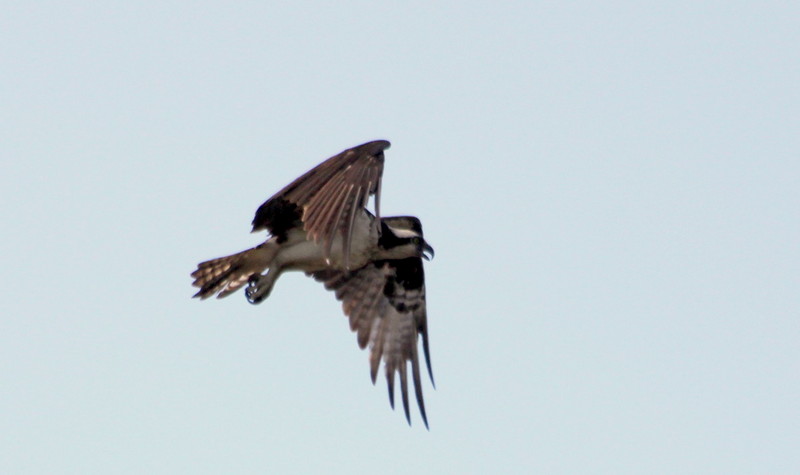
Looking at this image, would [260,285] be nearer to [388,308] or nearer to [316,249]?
[316,249]

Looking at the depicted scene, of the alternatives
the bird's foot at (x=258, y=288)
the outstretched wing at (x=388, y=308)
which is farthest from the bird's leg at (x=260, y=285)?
the outstretched wing at (x=388, y=308)

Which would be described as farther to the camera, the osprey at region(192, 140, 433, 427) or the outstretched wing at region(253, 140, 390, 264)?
the osprey at region(192, 140, 433, 427)

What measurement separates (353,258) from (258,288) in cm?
86

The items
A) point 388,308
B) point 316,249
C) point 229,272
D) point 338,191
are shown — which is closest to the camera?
point 338,191

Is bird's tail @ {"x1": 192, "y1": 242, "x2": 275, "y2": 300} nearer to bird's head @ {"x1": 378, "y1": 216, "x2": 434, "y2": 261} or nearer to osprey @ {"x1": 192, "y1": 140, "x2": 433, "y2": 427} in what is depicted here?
osprey @ {"x1": 192, "y1": 140, "x2": 433, "y2": 427}

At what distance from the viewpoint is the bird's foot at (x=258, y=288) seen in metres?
11.8

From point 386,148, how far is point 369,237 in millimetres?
1303

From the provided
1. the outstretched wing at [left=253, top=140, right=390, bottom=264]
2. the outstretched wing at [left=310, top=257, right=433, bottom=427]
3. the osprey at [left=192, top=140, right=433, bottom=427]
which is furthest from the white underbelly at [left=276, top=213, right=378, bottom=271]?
the outstretched wing at [left=310, top=257, right=433, bottom=427]

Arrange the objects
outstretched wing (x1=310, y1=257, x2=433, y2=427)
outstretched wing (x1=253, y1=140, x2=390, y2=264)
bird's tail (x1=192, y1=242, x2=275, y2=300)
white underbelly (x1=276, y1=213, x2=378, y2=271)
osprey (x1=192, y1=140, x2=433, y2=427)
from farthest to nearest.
Answer: outstretched wing (x1=310, y1=257, x2=433, y2=427), bird's tail (x1=192, y1=242, x2=275, y2=300), white underbelly (x1=276, y1=213, x2=378, y2=271), osprey (x1=192, y1=140, x2=433, y2=427), outstretched wing (x1=253, y1=140, x2=390, y2=264)

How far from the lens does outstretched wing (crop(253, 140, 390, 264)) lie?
394 inches

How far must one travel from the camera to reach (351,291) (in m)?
13.2

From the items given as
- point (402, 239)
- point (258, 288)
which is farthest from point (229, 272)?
point (402, 239)

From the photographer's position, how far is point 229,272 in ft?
39.3

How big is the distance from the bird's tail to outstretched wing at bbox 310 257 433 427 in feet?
3.97
